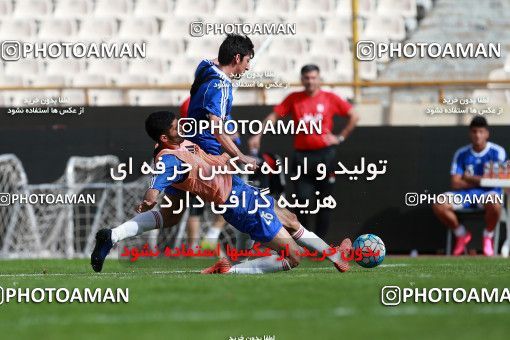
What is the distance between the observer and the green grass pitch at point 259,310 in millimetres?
6375

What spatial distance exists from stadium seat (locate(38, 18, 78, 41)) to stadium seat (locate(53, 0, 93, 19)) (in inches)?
4.7

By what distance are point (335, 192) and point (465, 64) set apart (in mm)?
3925

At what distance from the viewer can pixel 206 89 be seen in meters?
10.4

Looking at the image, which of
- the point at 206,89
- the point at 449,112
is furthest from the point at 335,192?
the point at 206,89

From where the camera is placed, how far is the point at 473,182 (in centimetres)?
1562

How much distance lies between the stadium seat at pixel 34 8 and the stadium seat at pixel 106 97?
8.53ft

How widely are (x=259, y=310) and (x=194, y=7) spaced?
12.4 m

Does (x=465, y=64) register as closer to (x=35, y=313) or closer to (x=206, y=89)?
(x=206, y=89)

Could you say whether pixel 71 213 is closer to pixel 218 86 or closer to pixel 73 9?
pixel 73 9

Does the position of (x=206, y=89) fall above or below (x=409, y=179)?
above

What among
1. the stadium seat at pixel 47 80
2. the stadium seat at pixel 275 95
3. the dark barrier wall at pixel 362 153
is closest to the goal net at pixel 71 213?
the dark barrier wall at pixel 362 153

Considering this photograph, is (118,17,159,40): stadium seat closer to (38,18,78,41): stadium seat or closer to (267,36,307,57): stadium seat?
(38,18,78,41): stadium seat

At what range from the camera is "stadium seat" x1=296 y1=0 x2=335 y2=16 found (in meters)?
18.7

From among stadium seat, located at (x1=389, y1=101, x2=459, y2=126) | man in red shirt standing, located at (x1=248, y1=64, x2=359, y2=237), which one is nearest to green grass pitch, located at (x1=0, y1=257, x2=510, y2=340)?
man in red shirt standing, located at (x1=248, y1=64, x2=359, y2=237)
